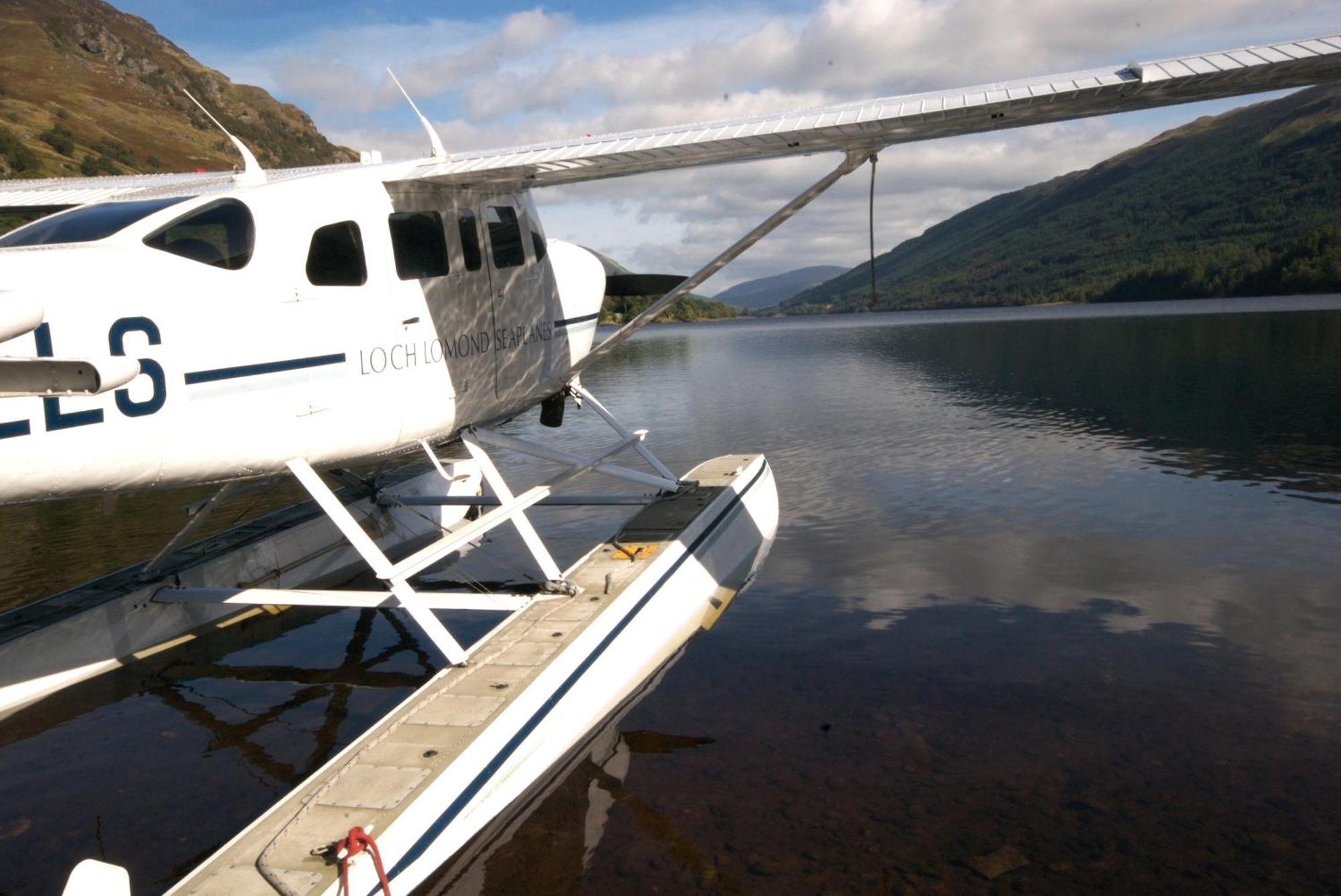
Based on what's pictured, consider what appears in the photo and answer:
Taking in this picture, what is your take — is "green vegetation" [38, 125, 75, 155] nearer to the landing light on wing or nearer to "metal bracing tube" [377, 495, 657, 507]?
"metal bracing tube" [377, 495, 657, 507]

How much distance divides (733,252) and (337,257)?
137 inches

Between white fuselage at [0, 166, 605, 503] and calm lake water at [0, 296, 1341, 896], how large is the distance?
215 cm

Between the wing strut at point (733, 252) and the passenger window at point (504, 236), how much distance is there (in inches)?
46.9

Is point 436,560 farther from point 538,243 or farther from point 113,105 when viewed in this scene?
point 113,105

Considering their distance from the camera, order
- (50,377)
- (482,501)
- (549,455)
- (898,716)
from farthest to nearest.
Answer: (482,501)
(549,455)
(898,716)
(50,377)

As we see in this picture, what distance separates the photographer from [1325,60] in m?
5.53

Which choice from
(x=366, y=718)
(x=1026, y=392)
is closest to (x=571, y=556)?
(x=366, y=718)

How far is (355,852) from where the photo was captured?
13.1 ft

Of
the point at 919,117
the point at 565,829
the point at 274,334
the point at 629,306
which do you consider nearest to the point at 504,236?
the point at 274,334

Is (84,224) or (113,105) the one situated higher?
(113,105)

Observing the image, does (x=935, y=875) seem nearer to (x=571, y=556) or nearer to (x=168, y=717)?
(x=168, y=717)

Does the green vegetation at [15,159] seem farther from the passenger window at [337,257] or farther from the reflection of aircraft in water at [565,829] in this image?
the reflection of aircraft in water at [565,829]

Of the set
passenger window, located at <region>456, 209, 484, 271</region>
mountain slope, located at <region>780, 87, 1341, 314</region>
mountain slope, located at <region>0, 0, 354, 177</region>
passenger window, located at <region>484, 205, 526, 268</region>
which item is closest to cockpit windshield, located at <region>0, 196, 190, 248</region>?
passenger window, located at <region>456, 209, 484, 271</region>

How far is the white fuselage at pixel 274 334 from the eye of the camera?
4586mm
